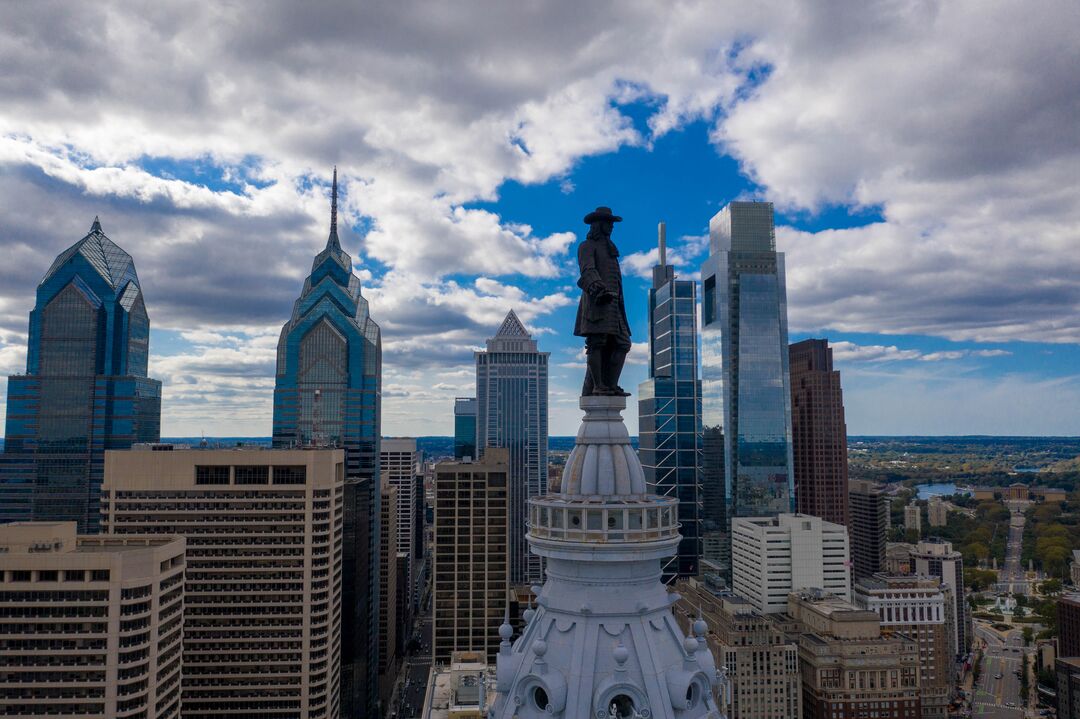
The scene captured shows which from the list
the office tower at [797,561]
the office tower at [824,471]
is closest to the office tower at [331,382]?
the office tower at [797,561]

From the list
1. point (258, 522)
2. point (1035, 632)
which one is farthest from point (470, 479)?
point (1035, 632)

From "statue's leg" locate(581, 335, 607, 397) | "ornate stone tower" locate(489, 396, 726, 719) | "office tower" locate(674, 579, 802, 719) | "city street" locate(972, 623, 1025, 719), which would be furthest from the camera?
"city street" locate(972, 623, 1025, 719)

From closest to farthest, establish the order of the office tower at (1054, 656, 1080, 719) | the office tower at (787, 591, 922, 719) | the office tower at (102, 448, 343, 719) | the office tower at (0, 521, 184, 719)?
the office tower at (0, 521, 184, 719), the office tower at (102, 448, 343, 719), the office tower at (787, 591, 922, 719), the office tower at (1054, 656, 1080, 719)

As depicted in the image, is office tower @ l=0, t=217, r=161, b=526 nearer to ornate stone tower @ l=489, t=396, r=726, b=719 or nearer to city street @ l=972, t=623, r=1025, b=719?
ornate stone tower @ l=489, t=396, r=726, b=719

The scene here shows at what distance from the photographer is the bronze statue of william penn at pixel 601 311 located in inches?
552

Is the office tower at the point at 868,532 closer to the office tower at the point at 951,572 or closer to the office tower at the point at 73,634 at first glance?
the office tower at the point at 951,572

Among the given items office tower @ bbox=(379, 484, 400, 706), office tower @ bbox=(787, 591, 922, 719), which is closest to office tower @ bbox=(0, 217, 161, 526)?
A: office tower @ bbox=(379, 484, 400, 706)

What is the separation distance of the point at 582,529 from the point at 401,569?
7557 inches

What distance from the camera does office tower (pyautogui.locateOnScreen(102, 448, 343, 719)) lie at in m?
85.5

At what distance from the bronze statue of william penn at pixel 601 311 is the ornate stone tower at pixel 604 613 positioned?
57cm

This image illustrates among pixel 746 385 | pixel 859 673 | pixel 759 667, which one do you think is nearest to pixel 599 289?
pixel 759 667

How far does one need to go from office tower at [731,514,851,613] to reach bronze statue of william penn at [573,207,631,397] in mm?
129214

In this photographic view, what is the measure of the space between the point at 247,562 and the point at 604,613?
285 ft

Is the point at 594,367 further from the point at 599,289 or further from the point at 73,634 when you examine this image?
the point at 73,634
